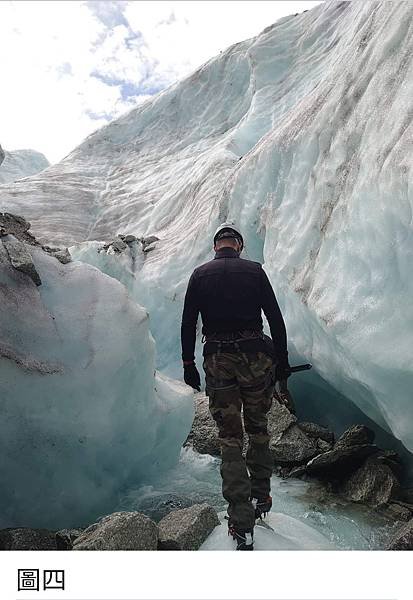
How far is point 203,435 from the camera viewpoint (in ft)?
24.6

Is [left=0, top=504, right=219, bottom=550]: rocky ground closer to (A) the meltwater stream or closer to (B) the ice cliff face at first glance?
(A) the meltwater stream

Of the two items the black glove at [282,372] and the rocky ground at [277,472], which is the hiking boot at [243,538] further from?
the black glove at [282,372]

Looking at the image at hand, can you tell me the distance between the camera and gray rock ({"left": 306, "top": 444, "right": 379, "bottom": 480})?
5.57 metres

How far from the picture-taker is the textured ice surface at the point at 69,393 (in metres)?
4.66

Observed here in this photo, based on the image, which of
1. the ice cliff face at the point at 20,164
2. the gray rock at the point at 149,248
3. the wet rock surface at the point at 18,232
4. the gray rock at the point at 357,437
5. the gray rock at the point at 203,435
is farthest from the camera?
the ice cliff face at the point at 20,164

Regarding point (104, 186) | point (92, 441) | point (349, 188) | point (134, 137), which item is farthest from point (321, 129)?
point (134, 137)

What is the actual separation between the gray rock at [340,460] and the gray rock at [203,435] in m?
1.69

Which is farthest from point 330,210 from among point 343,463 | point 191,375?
point 191,375

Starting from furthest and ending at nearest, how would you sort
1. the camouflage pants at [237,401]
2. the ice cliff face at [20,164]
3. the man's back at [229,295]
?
1. the ice cliff face at [20,164]
2. the man's back at [229,295]
3. the camouflage pants at [237,401]

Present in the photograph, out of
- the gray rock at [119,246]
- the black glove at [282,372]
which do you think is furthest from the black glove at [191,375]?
the gray rock at [119,246]

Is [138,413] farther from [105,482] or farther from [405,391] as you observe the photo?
[405,391]

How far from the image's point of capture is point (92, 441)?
5.04m

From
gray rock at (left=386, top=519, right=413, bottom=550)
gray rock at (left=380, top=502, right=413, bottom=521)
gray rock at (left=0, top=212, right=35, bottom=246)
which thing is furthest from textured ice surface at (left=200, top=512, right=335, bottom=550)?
gray rock at (left=0, top=212, right=35, bottom=246)

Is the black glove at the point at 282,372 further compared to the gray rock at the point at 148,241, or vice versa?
the gray rock at the point at 148,241
